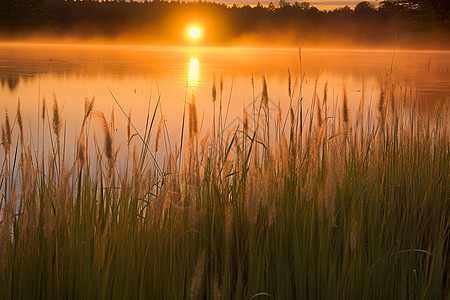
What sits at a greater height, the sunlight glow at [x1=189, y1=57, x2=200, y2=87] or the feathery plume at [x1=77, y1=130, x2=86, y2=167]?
the feathery plume at [x1=77, y1=130, x2=86, y2=167]

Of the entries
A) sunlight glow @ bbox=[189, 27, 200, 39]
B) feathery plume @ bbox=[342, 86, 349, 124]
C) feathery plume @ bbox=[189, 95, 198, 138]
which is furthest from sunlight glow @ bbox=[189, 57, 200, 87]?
sunlight glow @ bbox=[189, 27, 200, 39]

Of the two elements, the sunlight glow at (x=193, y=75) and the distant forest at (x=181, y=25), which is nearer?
the sunlight glow at (x=193, y=75)

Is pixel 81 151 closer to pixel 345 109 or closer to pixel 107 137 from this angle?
pixel 107 137

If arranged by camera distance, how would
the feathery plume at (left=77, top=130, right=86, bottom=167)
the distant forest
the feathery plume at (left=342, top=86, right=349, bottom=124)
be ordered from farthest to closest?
the distant forest → the feathery plume at (left=342, top=86, right=349, bottom=124) → the feathery plume at (left=77, top=130, right=86, bottom=167)

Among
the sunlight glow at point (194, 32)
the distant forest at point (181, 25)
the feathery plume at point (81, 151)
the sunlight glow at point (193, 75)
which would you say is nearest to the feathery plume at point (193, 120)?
the feathery plume at point (81, 151)

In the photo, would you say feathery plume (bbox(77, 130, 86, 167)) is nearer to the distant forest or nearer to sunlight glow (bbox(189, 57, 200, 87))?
sunlight glow (bbox(189, 57, 200, 87))

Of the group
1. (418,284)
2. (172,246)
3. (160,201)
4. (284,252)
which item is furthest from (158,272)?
(418,284)

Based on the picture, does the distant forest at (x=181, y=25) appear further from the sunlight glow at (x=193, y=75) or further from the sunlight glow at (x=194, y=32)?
the sunlight glow at (x=193, y=75)

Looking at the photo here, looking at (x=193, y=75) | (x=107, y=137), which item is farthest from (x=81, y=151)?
(x=193, y=75)

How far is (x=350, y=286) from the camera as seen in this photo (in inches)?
90.8

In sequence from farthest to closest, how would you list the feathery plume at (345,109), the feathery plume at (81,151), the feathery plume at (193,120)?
1. the feathery plume at (345,109)
2. the feathery plume at (193,120)
3. the feathery plume at (81,151)

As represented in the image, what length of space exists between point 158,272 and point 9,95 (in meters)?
10.9

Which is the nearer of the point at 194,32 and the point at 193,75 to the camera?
the point at 193,75

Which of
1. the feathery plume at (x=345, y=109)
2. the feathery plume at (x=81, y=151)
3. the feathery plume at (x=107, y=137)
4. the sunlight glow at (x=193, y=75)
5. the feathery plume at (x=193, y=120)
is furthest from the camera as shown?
the sunlight glow at (x=193, y=75)
